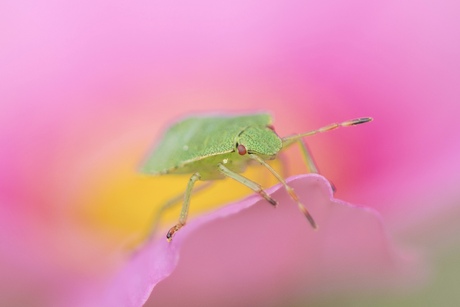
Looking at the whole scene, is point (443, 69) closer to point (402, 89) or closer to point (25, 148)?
point (402, 89)

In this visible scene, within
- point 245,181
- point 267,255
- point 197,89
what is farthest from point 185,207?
point 197,89

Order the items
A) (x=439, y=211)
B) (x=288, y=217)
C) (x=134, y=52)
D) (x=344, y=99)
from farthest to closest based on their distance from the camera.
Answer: (x=134, y=52)
(x=344, y=99)
(x=439, y=211)
(x=288, y=217)

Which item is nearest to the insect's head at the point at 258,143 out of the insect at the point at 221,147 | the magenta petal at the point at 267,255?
the insect at the point at 221,147

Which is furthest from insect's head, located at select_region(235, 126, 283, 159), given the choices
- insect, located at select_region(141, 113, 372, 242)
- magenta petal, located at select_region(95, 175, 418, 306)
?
magenta petal, located at select_region(95, 175, 418, 306)

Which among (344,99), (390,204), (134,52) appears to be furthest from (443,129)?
(134,52)

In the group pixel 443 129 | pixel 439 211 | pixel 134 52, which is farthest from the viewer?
pixel 134 52
